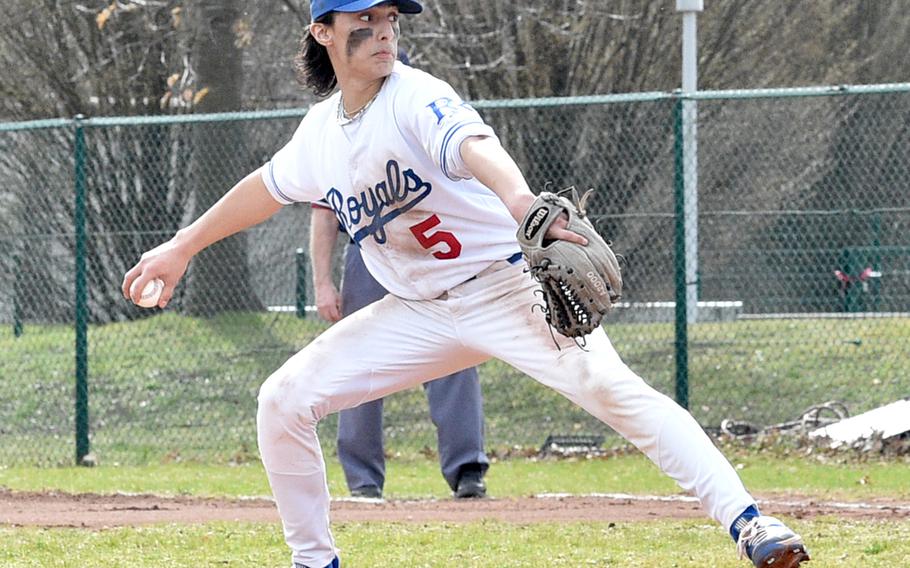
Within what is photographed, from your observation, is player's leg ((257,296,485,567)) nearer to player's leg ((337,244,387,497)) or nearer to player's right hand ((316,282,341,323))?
player's right hand ((316,282,341,323))

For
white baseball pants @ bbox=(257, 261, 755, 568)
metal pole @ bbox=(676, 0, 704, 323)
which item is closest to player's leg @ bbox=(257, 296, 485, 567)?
white baseball pants @ bbox=(257, 261, 755, 568)

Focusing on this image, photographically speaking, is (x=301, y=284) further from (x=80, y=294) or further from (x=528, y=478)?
(x=528, y=478)

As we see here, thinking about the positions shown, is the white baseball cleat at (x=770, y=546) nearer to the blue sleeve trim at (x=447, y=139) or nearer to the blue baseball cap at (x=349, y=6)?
the blue sleeve trim at (x=447, y=139)

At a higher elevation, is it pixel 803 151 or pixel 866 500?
pixel 803 151

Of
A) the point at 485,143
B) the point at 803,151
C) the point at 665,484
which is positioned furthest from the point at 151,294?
the point at 803,151

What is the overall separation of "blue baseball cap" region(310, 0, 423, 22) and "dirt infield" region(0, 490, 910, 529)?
2697mm

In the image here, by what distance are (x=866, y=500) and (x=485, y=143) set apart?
4177 mm

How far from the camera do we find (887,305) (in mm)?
12680

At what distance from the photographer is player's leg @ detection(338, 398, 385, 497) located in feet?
25.3

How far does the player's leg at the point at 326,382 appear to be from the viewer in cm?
473

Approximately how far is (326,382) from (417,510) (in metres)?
2.51

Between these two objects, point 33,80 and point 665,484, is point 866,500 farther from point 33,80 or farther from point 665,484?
point 33,80

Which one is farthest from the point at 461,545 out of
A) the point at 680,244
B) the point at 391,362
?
the point at 680,244

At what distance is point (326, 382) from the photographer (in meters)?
4.73
